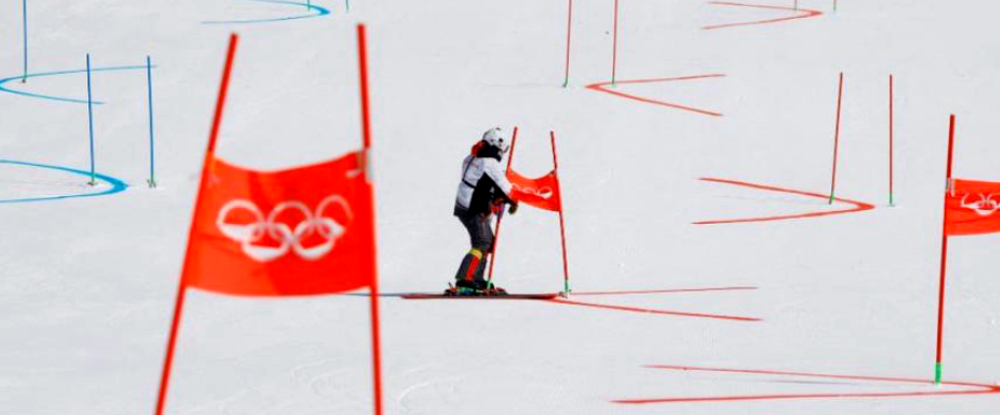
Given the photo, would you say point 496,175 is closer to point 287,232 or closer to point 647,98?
point 287,232

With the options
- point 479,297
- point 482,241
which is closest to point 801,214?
point 482,241

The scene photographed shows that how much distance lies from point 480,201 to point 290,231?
6.97 metres

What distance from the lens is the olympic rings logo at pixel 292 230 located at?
611 cm

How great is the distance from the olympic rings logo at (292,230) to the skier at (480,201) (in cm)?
677

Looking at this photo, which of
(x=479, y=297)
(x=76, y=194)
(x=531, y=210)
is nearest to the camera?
(x=479, y=297)

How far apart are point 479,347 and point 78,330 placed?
2893 mm

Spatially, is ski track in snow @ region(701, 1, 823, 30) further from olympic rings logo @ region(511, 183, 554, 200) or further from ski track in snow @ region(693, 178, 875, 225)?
olympic rings logo @ region(511, 183, 554, 200)

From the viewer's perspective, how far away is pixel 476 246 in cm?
1309

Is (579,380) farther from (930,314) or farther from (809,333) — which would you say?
(930,314)

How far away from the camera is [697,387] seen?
9.69 metres

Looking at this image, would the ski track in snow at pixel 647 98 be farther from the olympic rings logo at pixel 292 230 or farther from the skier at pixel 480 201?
the olympic rings logo at pixel 292 230

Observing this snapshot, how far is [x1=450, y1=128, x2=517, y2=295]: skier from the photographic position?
42.4 feet

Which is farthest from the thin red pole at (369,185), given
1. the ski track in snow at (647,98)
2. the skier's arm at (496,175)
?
the ski track in snow at (647,98)

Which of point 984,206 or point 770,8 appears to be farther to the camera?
point 770,8
